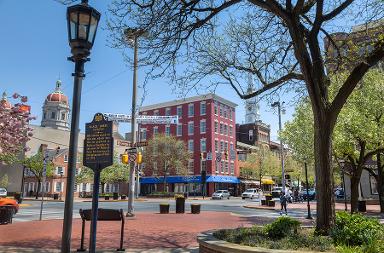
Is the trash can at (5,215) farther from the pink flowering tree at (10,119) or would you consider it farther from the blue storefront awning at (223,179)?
the blue storefront awning at (223,179)

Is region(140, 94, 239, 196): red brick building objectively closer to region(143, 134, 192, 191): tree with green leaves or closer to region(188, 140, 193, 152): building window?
region(188, 140, 193, 152): building window

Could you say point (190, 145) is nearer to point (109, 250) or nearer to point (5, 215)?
point (5, 215)

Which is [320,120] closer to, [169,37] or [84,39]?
[169,37]

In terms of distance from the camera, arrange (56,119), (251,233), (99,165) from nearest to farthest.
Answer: (99,165) < (251,233) < (56,119)

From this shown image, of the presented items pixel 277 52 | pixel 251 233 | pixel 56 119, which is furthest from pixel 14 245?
pixel 56 119

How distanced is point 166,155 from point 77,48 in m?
59.2

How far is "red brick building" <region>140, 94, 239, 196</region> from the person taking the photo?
231 feet

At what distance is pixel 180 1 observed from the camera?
1138 centimetres

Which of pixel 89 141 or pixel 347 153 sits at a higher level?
pixel 347 153

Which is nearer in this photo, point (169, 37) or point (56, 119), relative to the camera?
point (169, 37)

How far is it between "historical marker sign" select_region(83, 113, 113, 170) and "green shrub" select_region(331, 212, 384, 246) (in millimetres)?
5010

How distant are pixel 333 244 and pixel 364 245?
667 millimetres

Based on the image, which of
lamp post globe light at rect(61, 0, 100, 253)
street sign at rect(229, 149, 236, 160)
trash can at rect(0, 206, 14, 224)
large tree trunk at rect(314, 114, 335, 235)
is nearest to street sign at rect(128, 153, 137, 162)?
trash can at rect(0, 206, 14, 224)

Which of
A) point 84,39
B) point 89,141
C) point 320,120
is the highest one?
point 84,39
